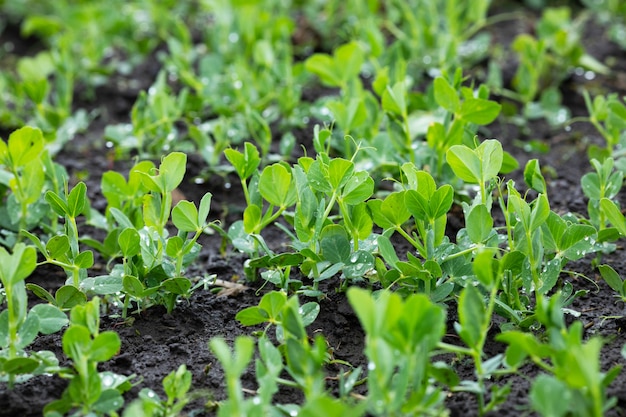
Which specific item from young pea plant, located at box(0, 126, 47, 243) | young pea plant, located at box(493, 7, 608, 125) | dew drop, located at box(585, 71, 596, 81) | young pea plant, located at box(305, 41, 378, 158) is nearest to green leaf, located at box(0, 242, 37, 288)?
young pea plant, located at box(0, 126, 47, 243)

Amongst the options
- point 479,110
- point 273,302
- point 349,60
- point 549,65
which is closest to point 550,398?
point 273,302

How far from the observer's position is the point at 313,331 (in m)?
1.72

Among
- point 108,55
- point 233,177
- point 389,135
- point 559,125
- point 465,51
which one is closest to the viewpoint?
point 389,135

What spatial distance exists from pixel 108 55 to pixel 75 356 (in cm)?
220

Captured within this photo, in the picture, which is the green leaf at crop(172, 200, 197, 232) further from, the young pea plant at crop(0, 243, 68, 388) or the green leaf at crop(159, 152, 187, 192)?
the young pea plant at crop(0, 243, 68, 388)

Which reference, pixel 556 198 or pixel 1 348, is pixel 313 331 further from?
pixel 556 198

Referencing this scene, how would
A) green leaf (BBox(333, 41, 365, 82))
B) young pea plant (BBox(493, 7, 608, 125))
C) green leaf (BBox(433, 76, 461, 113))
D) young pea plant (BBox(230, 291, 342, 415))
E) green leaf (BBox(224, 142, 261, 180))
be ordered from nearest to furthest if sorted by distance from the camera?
1. young pea plant (BBox(230, 291, 342, 415))
2. green leaf (BBox(224, 142, 261, 180))
3. green leaf (BBox(433, 76, 461, 113))
4. green leaf (BBox(333, 41, 365, 82))
5. young pea plant (BBox(493, 7, 608, 125))

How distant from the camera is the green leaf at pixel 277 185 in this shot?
1.74 metres

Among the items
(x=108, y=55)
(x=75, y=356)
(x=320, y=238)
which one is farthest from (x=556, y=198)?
(x=108, y=55)

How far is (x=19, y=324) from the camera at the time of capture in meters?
1.50

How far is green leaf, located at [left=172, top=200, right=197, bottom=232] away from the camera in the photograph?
1702 mm

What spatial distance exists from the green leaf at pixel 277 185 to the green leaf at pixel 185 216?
0.49 ft

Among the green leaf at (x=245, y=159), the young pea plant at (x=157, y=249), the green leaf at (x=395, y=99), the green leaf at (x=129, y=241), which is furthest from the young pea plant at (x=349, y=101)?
the green leaf at (x=129, y=241)

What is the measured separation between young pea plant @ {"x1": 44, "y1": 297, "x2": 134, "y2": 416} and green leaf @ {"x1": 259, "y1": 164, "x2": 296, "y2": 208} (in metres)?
0.46
